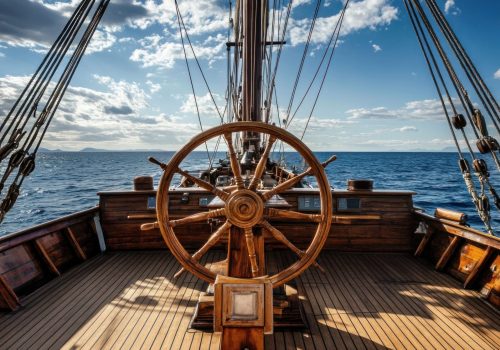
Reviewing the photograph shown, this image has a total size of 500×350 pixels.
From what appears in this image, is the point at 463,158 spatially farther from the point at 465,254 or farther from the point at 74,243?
the point at 74,243

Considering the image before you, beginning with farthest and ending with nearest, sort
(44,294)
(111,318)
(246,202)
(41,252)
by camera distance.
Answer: (41,252)
(44,294)
(111,318)
(246,202)

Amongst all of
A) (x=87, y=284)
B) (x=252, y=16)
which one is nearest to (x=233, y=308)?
(x=87, y=284)

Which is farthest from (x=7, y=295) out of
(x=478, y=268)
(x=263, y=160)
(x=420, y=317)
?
(x=478, y=268)

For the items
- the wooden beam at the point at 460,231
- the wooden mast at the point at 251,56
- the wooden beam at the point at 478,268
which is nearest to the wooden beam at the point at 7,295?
the wooden mast at the point at 251,56

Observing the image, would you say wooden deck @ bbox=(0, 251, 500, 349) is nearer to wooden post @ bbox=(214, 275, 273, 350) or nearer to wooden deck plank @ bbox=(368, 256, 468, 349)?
wooden deck plank @ bbox=(368, 256, 468, 349)

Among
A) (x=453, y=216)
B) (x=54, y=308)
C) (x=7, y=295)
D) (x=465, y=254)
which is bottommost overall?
(x=54, y=308)

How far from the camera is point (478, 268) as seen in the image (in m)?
2.94

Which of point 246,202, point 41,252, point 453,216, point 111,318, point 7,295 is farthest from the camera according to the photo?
point 453,216

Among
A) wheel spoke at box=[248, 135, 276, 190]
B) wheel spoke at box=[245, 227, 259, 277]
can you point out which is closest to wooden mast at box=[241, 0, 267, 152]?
wheel spoke at box=[248, 135, 276, 190]

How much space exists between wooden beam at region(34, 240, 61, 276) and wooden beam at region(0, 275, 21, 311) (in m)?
0.56

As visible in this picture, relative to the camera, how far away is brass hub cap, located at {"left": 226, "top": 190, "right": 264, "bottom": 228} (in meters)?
1.82

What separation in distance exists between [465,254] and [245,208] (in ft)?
9.04

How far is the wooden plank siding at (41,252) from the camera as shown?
9.20 ft

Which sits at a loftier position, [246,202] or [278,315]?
[246,202]
